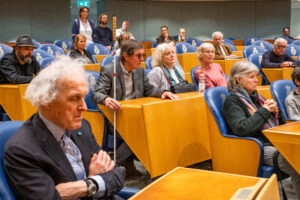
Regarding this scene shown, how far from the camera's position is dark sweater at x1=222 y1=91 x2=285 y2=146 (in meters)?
2.63

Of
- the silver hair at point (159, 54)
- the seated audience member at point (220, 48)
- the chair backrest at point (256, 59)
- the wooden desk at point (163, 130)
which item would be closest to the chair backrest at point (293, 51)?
the seated audience member at point (220, 48)

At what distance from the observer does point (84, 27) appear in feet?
25.4

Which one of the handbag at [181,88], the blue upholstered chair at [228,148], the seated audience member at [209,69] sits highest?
the seated audience member at [209,69]

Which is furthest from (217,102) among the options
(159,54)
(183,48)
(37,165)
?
(183,48)

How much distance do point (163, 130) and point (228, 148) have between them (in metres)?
0.52

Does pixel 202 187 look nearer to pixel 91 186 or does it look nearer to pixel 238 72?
pixel 91 186

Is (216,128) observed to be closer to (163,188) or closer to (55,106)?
(163,188)

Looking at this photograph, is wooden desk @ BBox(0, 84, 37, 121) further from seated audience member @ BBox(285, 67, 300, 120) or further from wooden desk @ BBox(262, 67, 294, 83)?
wooden desk @ BBox(262, 67, 294, 83)

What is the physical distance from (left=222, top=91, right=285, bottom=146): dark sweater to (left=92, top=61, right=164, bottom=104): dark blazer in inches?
32.4

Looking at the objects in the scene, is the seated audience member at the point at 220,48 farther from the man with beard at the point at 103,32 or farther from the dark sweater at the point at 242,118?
the dark sweater at the point at 242,118

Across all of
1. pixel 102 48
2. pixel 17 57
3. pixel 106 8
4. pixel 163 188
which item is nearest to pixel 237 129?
pixel 163 188

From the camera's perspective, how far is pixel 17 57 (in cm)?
439

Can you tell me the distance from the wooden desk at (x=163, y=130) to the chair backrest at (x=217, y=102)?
1.17ft

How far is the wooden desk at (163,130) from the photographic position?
2.91m
